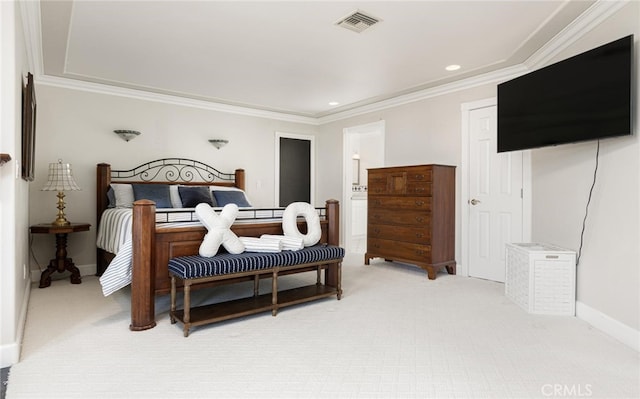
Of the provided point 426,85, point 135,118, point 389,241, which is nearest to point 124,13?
point 135,118

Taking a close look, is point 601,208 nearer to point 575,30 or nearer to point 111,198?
point 575,30

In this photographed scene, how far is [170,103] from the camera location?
17.1ft

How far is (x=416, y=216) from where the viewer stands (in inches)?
180

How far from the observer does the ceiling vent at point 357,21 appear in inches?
114

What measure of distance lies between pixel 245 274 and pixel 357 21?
2.14 m

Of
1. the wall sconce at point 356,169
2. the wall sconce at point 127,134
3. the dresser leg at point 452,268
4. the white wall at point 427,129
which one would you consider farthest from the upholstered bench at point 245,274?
the wall sconce at point 356,169

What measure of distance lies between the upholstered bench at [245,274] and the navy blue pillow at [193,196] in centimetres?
180

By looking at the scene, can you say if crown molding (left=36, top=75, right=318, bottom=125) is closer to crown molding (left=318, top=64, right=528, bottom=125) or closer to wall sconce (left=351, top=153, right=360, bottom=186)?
crown molding (left=318, top=64, right=528, bottom=125)

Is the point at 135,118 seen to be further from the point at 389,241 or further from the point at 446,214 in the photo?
the point at 446,214

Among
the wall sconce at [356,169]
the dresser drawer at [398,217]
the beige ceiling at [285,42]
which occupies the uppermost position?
the beige ceiling at [285,42]

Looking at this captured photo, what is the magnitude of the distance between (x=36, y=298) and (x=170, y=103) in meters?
2.84

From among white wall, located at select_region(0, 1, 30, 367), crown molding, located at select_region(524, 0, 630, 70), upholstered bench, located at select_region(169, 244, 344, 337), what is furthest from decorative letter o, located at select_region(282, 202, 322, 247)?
crown molding, located at select_region(524, 0, 630, 70)

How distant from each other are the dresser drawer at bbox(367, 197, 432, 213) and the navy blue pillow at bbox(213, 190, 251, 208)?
172 centimetres

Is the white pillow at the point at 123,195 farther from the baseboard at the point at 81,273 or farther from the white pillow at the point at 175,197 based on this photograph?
the baseboard at the point at 81,273
